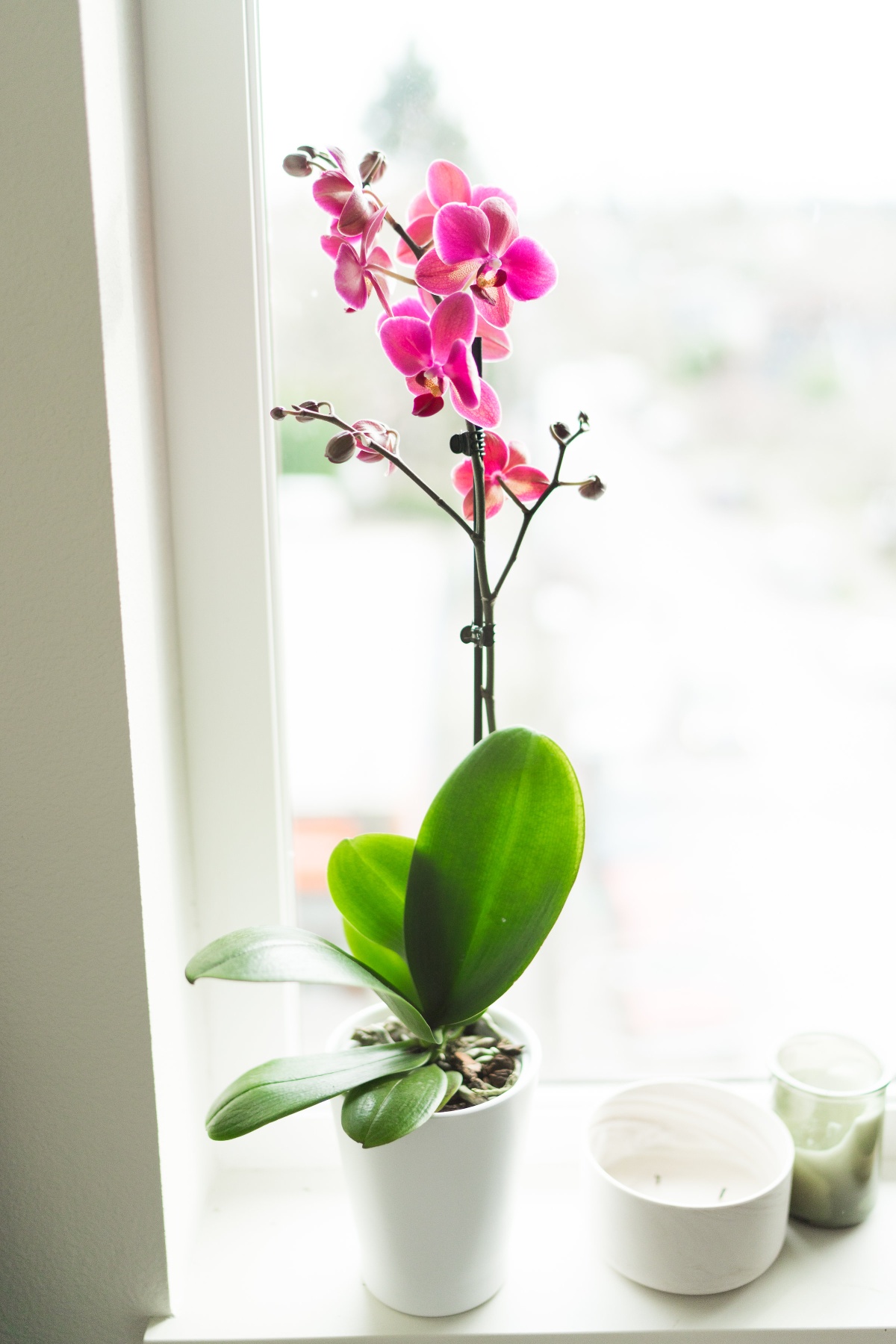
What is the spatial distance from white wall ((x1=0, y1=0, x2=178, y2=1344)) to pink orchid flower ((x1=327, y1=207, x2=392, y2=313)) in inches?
6.2

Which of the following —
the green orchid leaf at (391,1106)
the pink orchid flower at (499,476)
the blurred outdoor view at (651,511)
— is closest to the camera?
the green orchid leaf at (391,1106)

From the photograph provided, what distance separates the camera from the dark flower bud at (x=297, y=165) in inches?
25.3

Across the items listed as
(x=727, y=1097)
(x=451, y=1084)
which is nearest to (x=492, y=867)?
(x=451, y=1084)

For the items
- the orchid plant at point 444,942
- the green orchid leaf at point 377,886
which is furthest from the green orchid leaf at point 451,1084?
the green orchid leaf at point 377,886

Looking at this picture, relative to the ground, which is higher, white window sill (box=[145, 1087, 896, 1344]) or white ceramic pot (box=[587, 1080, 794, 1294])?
white ceramic pot (box=[587, 1080, 794, 1294])

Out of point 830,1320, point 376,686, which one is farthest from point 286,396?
point 830,1320

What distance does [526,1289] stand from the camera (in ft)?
2.74

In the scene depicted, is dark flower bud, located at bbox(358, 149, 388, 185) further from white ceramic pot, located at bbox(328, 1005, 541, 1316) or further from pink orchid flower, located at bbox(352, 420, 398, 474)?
white ceramic pot, located at bbox(328, 1005, 541, 1316)

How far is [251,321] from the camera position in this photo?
2.68ft

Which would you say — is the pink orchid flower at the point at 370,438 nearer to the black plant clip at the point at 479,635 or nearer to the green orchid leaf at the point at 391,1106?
the black plant clip at the point at 479,635

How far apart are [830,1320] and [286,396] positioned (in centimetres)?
89

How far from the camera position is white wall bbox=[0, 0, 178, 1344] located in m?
0.64

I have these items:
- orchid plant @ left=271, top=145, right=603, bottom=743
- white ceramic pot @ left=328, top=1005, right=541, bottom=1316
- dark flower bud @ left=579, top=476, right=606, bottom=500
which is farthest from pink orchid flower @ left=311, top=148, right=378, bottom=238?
white ceramic pot @ left=328, top=1005, right=541, bottom=1316

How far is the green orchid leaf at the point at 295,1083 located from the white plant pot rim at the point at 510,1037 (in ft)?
0.15
